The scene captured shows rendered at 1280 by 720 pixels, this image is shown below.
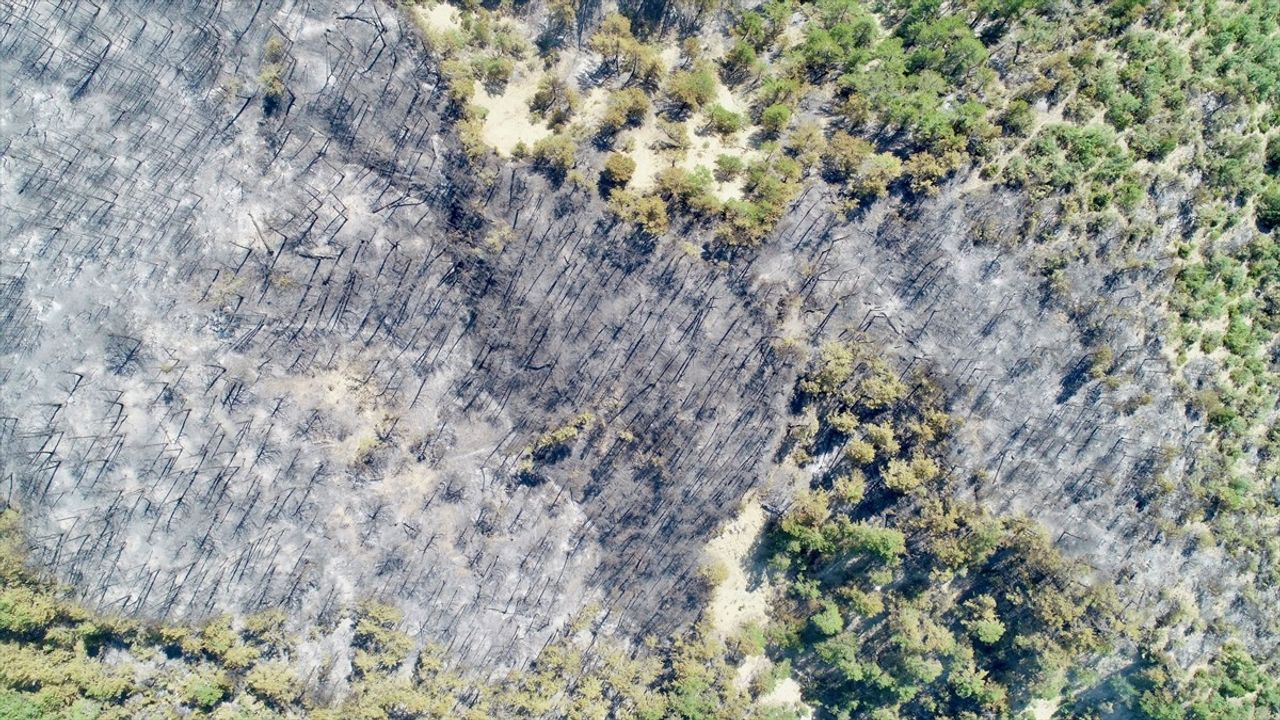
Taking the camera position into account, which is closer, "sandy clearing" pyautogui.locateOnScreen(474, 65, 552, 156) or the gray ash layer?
the gray ash layer

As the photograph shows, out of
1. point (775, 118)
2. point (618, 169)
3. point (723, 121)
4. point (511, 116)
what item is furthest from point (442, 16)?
point (775, 118)

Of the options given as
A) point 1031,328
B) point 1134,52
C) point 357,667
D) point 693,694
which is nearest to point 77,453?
point 357,667

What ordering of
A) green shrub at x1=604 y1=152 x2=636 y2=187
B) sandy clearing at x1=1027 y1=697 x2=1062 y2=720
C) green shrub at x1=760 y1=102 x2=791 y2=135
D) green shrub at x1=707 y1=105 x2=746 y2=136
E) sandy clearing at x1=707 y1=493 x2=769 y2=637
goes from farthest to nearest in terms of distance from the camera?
sandy clearing at x1=1027 y1=697 x2=1062 y2=720 → sandy clearing at x1=707 y1=493 x2=769 y2=637 → green shrub at x1=707 y1=105 x2=746 y2=136 → green shrub at x1=760 y1=102 x2=791 y2=135 → green shrub at x1=604 y1=152 x2=636 y2=187

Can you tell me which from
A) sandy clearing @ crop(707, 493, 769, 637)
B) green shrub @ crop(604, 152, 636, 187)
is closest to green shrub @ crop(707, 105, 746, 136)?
green shrub @ crop(604, 152, 636, 187)

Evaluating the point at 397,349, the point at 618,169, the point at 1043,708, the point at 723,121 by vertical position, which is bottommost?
the point at 1043,708

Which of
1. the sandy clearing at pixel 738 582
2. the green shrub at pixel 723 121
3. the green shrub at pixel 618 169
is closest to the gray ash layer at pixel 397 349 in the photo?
the sandy clearing at pixel 738 582

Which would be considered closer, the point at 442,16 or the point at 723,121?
the point at 442,16

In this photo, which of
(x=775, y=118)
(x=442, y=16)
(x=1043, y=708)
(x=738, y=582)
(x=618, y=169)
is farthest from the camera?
(x=1043, y=708)

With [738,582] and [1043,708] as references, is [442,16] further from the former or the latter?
[1043,708]

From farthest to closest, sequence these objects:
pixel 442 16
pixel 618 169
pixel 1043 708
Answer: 1. pixel 1043 708
2. pixel 442 16
3. pixel 618 169

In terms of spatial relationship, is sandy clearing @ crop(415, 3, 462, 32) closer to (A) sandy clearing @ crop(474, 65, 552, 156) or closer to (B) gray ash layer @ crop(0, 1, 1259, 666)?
(B) gray ash layer @ crop(0, 1, 1259, 666)
